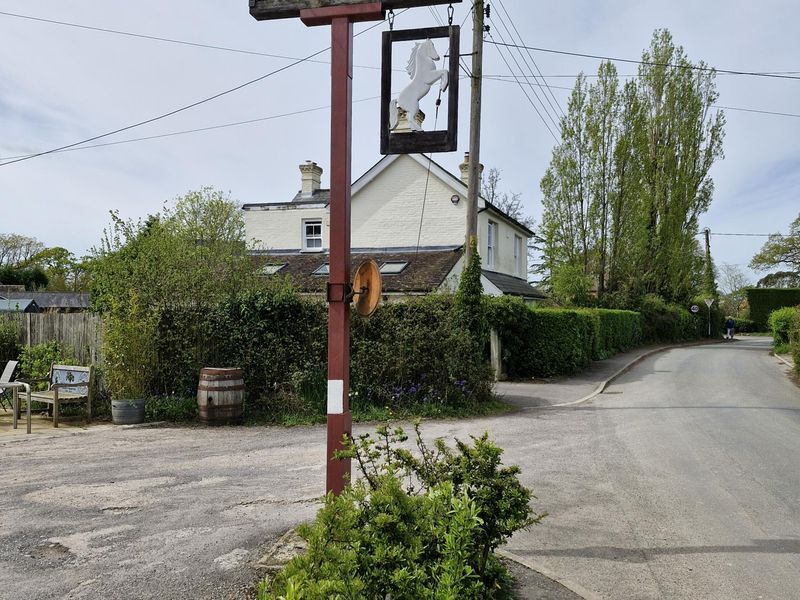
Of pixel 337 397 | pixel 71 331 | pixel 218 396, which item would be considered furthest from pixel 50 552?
pixel 71 331

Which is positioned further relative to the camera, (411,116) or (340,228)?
(411,116)

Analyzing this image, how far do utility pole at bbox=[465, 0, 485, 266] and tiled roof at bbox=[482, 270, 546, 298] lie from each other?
380 inches

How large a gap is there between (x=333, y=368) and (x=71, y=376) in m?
8.66

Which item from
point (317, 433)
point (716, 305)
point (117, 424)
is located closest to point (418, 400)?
point (317, 433)

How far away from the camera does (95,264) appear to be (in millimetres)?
12203

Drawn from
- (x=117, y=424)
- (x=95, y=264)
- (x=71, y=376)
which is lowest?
(x=117, y=424)

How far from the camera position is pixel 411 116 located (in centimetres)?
484

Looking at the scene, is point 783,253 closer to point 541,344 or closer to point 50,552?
point 541,344

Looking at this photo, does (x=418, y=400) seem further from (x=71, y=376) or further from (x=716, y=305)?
(x=716, y=305)

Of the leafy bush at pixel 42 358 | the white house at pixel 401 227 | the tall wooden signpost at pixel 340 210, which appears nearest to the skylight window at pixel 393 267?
the white house at pixel 401 227

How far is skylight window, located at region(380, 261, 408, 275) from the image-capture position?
73.4ft

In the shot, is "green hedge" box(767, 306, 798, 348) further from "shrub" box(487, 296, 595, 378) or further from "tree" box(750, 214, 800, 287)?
"tree" box(750, 214, 800, 287)

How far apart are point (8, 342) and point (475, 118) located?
1125 centimetres

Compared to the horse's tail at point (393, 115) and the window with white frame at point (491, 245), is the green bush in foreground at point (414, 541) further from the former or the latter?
the window with white frame at point (491, 245)
